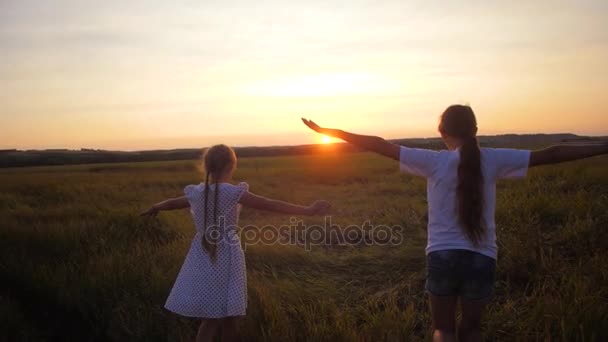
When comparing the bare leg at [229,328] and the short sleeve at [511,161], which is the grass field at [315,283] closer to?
the bare leg at [229,328]

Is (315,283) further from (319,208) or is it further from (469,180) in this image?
(469,180)

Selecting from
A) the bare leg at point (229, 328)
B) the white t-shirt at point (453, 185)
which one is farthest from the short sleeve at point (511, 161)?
the bare leg at point (229, 328)

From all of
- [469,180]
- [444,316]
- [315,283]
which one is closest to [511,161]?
[469,180]

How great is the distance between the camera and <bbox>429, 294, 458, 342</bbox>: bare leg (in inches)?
102

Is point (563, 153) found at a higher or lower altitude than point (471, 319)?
higher

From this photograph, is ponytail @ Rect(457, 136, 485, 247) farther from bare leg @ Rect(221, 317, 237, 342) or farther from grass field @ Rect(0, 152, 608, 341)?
bare leg @ Rect(221, 317, 237, 342)

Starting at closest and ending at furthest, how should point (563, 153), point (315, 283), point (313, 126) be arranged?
point (563, 153), point (313, 126), point (315, 283)

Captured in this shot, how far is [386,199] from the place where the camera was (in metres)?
11.6

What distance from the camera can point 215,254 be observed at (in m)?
3.37

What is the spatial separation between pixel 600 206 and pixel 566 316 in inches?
112

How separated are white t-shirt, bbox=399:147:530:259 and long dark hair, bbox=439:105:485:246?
4cm

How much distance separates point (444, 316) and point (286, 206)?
4.13 feet

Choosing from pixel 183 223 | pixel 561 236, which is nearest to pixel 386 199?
pixel 183 223

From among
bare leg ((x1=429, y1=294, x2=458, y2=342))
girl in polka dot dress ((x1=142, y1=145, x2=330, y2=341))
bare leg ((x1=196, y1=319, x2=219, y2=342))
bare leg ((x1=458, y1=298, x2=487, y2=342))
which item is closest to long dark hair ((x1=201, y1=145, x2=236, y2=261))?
girl in polka dot dress ((x1=142, y1=145, x2=330, y2=341))
